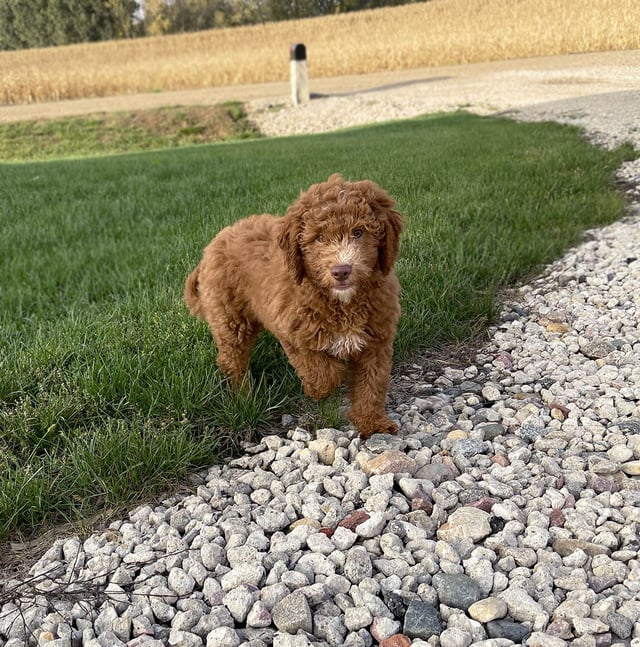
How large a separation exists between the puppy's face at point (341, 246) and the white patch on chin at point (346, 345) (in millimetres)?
230

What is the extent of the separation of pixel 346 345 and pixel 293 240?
0.61 meters

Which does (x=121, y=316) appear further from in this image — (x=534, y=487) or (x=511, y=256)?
(x=511, y=256)

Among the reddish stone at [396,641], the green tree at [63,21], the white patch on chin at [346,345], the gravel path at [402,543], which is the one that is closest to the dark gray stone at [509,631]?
the gravel path at [402,543]

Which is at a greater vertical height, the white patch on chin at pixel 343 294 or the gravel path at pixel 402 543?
the white patch on chin at pixel 343 294

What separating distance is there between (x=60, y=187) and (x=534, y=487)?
32.2ft

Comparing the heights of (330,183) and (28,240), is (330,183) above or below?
above

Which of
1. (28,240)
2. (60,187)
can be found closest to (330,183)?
(28,240)

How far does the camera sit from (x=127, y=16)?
5278 cm

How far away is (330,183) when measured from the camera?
3006mm

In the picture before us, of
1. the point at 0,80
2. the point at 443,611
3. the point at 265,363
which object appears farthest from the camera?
the point at 0,80

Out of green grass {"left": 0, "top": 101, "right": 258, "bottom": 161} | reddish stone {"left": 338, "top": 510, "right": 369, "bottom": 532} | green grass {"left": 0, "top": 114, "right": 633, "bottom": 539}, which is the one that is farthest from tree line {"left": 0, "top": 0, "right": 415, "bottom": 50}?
reddish stone {"left": 338, "top": 510, "right": 369, "bottom": 532}

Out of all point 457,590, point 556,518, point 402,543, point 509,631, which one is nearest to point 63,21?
point 402,543

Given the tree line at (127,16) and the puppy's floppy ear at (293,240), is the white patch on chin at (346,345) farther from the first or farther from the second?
the tree line at (127,16)

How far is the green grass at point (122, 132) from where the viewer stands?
22.1 metres
